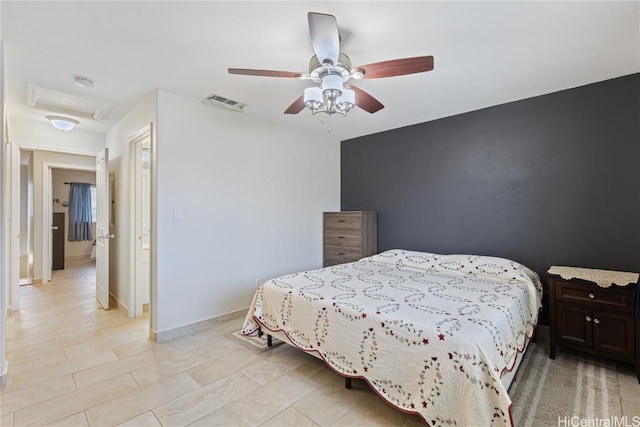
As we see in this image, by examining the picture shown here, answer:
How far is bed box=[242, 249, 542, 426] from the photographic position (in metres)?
1.50

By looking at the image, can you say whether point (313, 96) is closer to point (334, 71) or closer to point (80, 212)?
point (334, 71)

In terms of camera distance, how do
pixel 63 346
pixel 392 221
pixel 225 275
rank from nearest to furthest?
pixel 63 346 < pixel 225 275 < pixel 392 221

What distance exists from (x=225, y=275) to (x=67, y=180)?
6.93 metres

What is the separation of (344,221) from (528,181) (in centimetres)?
224

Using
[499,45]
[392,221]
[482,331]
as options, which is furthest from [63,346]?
[499,45]

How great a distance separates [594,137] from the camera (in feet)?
8.93

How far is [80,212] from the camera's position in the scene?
762cm

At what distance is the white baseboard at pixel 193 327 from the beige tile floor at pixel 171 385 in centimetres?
8

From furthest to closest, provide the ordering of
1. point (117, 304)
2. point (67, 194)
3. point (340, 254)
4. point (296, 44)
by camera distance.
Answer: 1. point (67, 194)
2. point (340, 254)
3. point (117, 304)
4. point (296, 44)

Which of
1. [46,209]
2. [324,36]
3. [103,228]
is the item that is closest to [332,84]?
[324,36]

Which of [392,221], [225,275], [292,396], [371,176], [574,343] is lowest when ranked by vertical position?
[292,396]

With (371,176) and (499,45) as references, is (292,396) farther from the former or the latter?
(371,176)

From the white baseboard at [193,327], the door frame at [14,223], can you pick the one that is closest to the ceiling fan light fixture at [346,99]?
the white baseboard at [193,327]

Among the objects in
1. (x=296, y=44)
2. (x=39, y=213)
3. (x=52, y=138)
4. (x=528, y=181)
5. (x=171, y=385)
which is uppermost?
(x=296, y=44)
